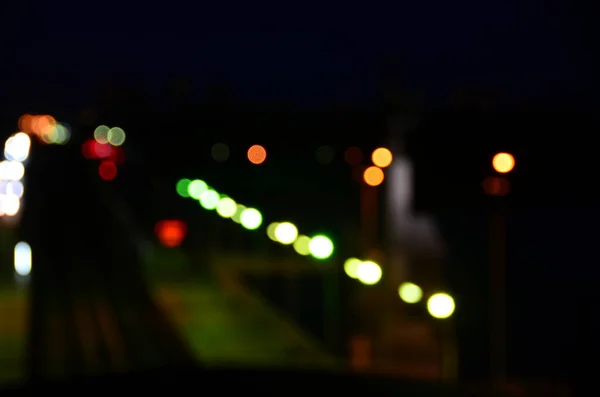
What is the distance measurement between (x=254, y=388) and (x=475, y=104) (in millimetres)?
9510

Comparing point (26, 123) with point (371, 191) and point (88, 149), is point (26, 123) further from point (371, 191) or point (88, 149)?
point (371, 191)

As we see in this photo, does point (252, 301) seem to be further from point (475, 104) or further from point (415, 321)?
point (475, 104)

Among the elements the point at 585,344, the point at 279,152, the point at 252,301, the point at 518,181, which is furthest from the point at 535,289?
the point at 279,152

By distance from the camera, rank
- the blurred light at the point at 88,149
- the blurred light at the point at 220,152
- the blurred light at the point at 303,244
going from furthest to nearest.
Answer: the blurred light at the point at 88,149 < the blurred light at the point at 220,152 < the blurred light at the point at 303,244

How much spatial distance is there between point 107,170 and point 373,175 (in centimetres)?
1399

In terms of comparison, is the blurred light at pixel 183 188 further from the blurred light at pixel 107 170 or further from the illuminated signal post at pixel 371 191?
the blurred light at pixel 107 170

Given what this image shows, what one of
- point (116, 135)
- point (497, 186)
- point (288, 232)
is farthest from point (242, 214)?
point (116, 135)

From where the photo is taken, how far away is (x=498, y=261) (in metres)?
8.85

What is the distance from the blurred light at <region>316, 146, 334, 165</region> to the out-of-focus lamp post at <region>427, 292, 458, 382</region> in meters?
17.8

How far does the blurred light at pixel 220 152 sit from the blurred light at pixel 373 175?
38.6ft

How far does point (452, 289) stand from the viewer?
10.2 meters

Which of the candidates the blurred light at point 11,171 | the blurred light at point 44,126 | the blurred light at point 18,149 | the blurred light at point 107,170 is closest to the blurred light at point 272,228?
the blurred light at point 11,171

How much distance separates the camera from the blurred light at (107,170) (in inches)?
1002

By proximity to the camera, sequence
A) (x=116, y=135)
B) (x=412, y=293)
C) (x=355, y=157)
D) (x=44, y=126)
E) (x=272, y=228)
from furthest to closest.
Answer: (x=44, y=126)
(x=116, y=135)
(x=355, y=157)
(x=272, y=228)
(x=412, y=293)
